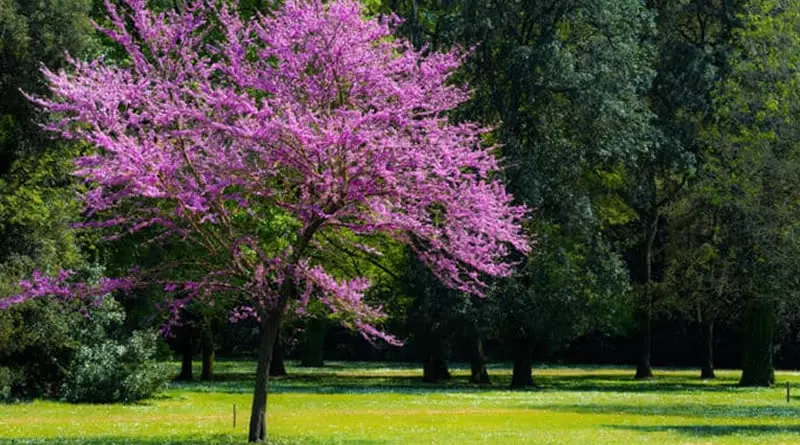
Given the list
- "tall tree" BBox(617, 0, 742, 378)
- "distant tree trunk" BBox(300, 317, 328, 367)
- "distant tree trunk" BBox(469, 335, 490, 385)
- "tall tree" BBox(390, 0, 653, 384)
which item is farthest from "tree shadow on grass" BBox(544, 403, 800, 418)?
"distant tree trunk" BBox(300, 317, 328, 367)

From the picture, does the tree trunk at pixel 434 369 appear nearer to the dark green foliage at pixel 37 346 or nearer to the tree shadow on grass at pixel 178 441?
the dark green foliage at pixel 37 346

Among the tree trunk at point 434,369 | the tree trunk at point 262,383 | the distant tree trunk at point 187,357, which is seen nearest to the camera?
the tree trunk at point 262,383

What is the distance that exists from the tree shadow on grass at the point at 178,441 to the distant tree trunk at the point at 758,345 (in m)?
32.0

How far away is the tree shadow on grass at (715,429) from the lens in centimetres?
2905

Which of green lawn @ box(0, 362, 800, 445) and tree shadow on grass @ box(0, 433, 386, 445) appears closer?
tree shadow on grass @ box(0, 433, 386, 445)

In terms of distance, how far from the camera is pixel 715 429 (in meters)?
30.6

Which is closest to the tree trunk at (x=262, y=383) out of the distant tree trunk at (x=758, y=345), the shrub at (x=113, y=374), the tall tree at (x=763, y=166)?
the tall tree at (x=763, y=166)

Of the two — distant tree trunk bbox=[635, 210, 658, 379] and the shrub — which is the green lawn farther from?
distant tree trunk bbox=[635, 210, 658, 379]

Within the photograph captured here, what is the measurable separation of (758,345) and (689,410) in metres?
18.0

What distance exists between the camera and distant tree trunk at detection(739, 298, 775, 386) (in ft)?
178

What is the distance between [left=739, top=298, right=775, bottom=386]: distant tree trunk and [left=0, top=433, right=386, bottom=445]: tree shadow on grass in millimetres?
31963

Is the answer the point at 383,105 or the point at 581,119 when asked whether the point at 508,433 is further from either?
the point at 581,119

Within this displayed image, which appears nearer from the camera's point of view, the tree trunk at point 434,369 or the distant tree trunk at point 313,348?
the tree trunk at point 434,369

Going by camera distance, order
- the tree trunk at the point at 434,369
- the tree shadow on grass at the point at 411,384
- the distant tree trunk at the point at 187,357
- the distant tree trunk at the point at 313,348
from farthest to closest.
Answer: the distant tree trunk at the point at 313,348, the distant tree trunk at the point at 187,357, the tree trunk at the point at 434,369, the tree shadow on grass at the point at 411,384
